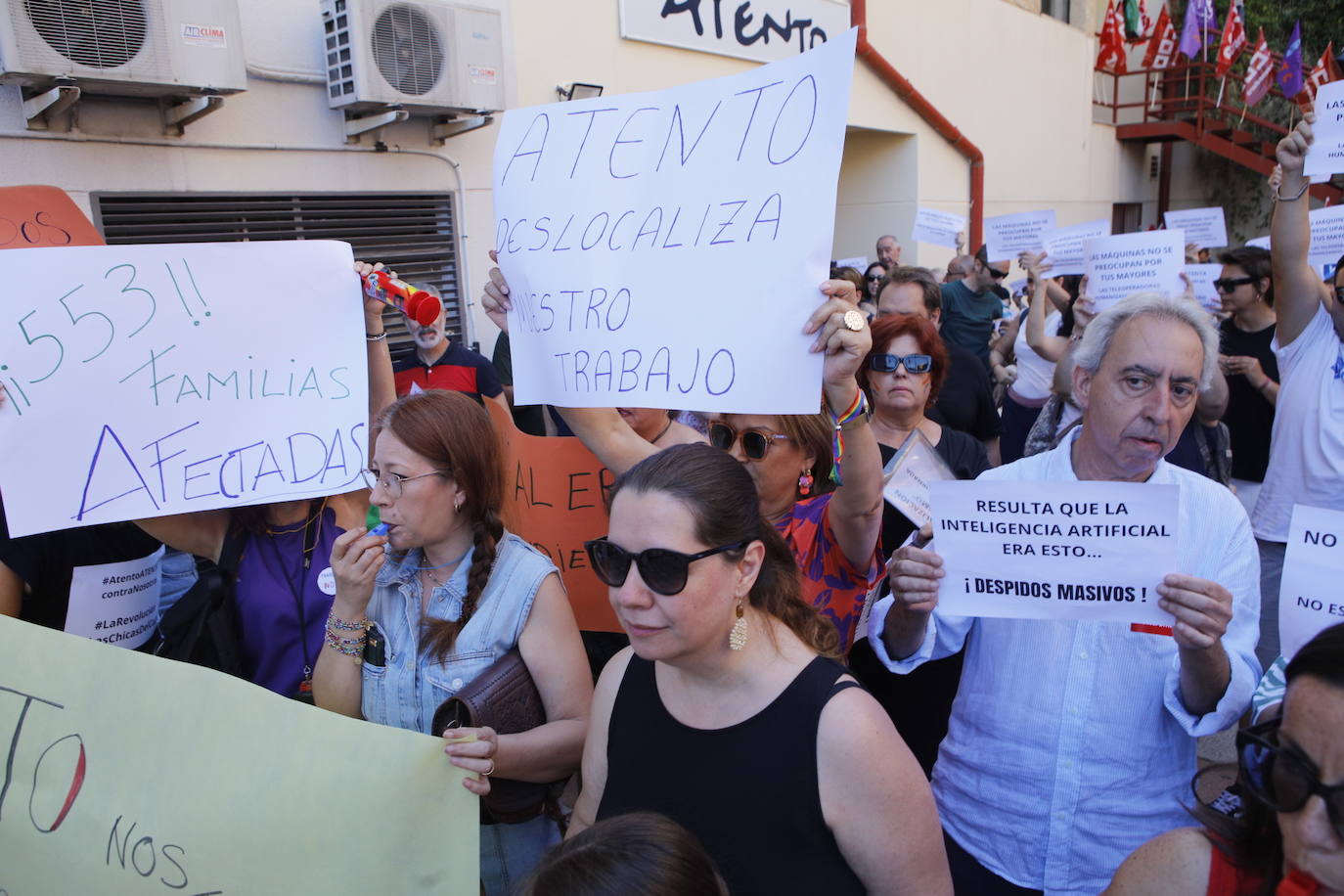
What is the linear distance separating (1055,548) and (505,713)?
1.14 metres

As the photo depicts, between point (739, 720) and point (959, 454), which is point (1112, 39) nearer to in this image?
point (959, 454)

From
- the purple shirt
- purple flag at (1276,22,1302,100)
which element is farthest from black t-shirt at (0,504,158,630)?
purple flag at (1276,22,1302,100)

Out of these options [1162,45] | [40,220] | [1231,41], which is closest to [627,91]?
[40,220]

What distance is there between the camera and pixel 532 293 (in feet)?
7.47

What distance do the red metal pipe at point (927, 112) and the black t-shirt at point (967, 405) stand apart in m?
7.61

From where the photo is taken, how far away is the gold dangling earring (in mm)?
1629

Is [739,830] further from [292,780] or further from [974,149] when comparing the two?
[974,149]

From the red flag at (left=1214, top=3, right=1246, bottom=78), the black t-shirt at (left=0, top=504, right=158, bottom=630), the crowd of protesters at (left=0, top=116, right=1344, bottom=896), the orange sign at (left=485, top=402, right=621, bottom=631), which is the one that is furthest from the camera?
the red flag at (left=1214, top=3, right=1246, bottom=78)

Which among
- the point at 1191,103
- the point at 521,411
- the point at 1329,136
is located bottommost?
the point at 521,411

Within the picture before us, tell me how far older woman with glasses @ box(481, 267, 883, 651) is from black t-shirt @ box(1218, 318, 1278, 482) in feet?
9.52

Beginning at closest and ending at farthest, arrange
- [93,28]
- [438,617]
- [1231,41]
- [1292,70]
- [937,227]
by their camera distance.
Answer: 1. [438,617]
2. [93,28]
3. [937,227]
4. [1292,70]
5. [1231,41]

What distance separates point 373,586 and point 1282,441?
11.1 feet

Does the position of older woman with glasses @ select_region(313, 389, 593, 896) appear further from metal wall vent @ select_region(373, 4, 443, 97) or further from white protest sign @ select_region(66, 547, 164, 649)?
metal wall vent @ select_region(373, 4, 443, 97)

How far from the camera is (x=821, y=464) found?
99.0 inches
